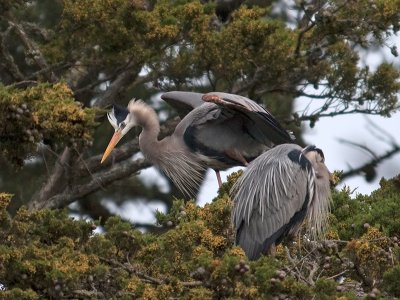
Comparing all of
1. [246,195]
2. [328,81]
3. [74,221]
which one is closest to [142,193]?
[328,81]

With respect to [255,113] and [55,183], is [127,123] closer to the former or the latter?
[255,113]

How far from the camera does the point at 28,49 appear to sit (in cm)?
1077

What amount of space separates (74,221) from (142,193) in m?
8.40

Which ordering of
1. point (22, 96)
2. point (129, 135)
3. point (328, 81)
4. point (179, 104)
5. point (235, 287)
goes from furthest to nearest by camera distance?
point (129, 135), point (328, 81), point (179, 104), point (22, 96), point (235, 287)

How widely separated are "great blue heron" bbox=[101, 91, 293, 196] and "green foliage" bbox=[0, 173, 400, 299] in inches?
97.0

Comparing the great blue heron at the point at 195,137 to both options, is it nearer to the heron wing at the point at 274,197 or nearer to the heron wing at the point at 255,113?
the heron wing at the point at 255,113

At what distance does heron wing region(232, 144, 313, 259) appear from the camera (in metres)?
8.08

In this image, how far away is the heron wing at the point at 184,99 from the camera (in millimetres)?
10328

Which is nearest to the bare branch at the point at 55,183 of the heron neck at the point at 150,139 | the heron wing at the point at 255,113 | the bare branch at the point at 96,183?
the bare branch at the point at 96,183

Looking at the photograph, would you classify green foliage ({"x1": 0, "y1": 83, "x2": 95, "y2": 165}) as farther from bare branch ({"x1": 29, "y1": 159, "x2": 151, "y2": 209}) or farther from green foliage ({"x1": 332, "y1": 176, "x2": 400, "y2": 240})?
bare branch ({"x1": 29, "y1": 159, "x2": 151, "y2": 209})

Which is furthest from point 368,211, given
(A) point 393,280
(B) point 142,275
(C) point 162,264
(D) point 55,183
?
(D) point 55,183

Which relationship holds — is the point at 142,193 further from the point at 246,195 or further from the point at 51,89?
the point at 51,89

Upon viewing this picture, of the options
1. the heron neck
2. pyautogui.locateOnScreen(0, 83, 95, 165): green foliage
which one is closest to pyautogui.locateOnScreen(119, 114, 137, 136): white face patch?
the heron neck

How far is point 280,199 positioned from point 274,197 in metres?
0.04
